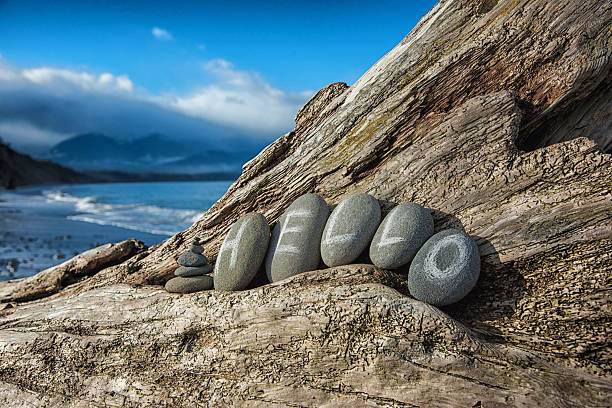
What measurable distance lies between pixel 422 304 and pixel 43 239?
16.3 meters

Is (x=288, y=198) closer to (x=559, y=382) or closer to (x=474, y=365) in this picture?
(x=474, y=365)

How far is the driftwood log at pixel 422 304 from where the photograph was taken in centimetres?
334

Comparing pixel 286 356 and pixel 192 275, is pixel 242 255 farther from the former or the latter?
pixel 286 356

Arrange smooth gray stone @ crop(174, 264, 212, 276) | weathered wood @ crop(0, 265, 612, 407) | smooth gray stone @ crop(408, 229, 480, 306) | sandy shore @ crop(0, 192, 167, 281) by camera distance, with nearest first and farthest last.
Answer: weathered wood @ crop(0, 265, 612, 407), smooth gray stone @ crop(408, 229, 480, 306), smooth gray stone @ crop(174, 264, 212, 276), sandy shore @ crop(0, 192, 167, 281)

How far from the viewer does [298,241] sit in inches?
174

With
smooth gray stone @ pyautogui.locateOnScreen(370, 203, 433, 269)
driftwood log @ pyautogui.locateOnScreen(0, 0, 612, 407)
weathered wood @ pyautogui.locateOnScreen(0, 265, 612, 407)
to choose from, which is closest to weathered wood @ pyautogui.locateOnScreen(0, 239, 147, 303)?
driftwood log @ pyautogui.locateOnScreen(0, 0, 612, 407)

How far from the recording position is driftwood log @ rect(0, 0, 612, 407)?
132 inches

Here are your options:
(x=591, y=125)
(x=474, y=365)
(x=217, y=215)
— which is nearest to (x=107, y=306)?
(x=217, y=215)

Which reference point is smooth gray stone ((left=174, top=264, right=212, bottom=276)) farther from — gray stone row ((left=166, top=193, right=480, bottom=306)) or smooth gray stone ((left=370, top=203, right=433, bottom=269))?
smooth gray stone ((left=370, top=203, right=433, bottom=269))

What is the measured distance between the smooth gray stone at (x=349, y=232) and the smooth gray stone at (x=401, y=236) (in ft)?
0.46

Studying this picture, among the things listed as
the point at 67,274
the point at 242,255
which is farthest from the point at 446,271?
the point at 67,274

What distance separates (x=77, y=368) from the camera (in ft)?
14.2

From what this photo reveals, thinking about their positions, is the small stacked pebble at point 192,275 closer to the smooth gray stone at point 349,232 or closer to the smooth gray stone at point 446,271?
the smooth gray stone at point 349,232

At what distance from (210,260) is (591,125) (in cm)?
536
